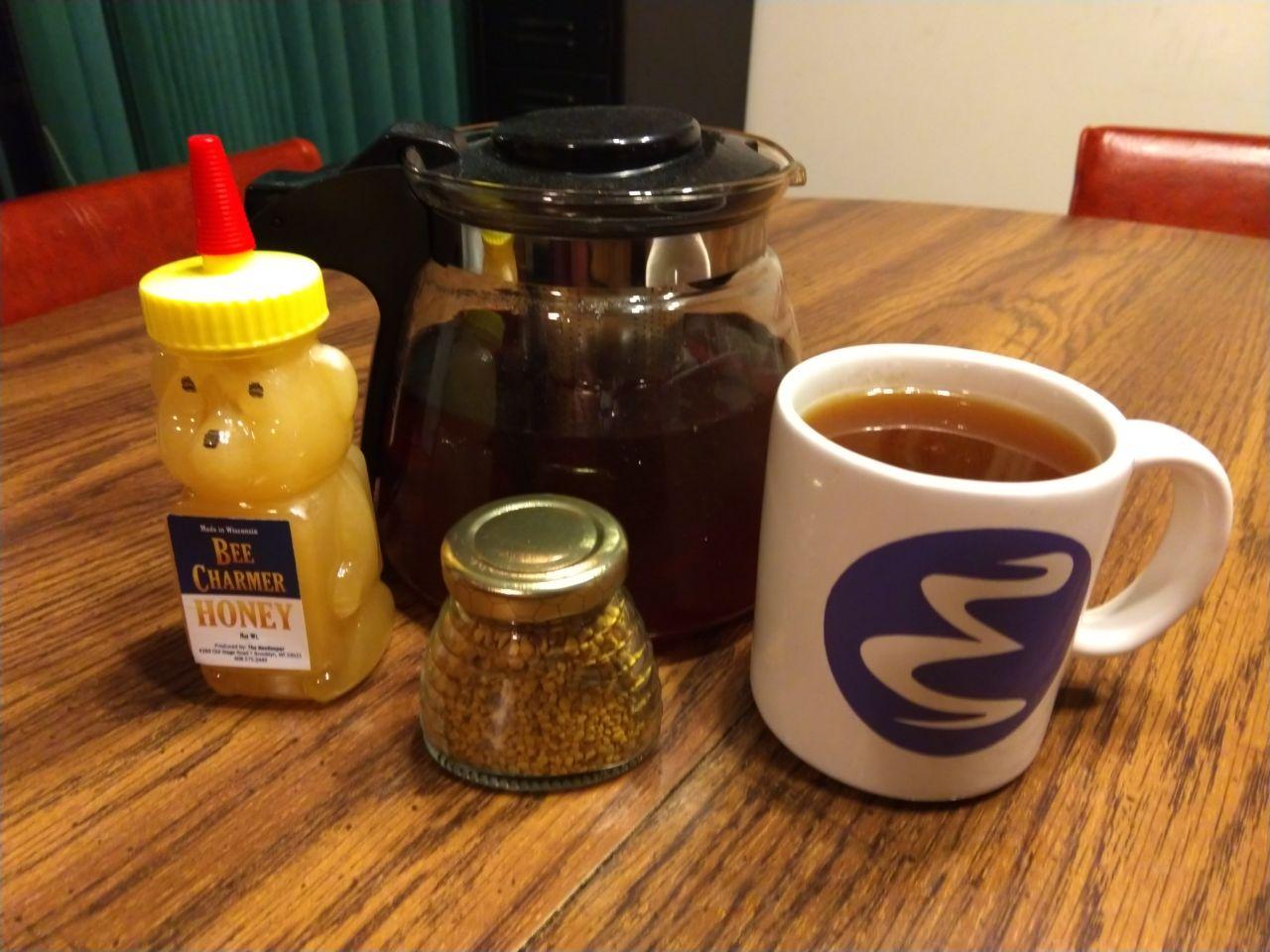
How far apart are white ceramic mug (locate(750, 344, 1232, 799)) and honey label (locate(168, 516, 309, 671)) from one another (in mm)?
191

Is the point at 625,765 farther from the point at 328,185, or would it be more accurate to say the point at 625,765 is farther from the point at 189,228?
the point at 189,228

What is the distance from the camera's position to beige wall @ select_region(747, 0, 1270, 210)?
1928 millimetres

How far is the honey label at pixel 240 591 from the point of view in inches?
15.5

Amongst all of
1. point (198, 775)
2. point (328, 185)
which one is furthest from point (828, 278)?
point (198, 775)

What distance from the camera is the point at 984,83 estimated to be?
2.14m

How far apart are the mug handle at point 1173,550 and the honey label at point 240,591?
316 mm

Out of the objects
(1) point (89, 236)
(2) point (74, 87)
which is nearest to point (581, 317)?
(1) point (89, 236)

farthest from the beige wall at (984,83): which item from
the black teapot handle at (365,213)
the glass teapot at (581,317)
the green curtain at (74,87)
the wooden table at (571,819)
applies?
the black teapot handle at (365,213)

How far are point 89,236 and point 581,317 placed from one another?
0.69 m

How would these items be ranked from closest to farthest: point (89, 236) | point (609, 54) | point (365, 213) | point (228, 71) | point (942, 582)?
point (942, 582)
point (365, 213)
point (89, 236)
point (228, 71)
point (609, 54)

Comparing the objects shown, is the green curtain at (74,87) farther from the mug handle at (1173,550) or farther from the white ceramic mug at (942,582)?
the mug handle at (1173,550)

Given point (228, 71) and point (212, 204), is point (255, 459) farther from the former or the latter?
point (228, 71)

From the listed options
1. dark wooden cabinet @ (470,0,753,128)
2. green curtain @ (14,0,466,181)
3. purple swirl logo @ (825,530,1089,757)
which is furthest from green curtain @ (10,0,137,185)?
purple swirl logo @ (825,530,1089,757)

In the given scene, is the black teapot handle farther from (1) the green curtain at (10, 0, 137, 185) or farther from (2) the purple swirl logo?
(1) the green curtain at (10, 0, 137, 185)
